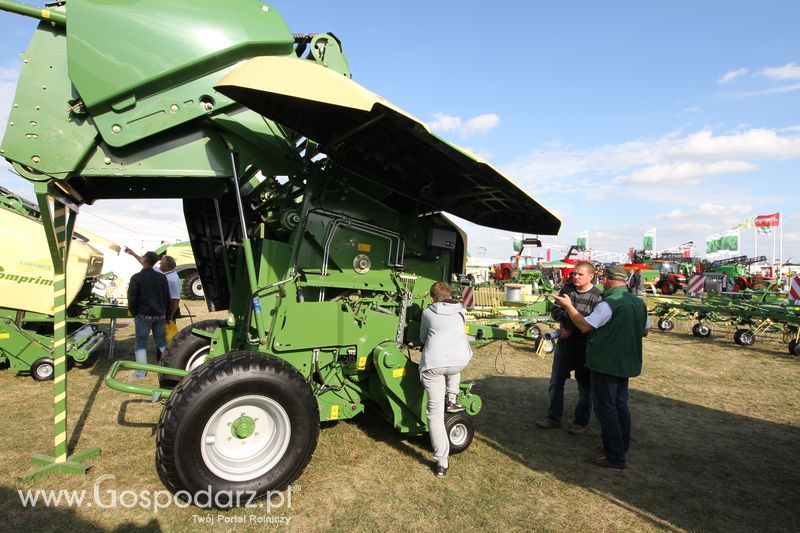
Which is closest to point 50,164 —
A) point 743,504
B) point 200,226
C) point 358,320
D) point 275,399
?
point 200,226

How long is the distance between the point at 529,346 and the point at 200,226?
771cm

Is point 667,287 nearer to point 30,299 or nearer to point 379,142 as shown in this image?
point 379,142

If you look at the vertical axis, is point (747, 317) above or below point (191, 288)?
above

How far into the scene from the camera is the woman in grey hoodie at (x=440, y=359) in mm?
3676

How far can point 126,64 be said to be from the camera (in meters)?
3.08

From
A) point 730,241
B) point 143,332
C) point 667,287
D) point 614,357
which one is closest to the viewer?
point 614,357

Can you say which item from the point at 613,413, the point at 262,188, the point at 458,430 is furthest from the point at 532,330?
the point at 262,188

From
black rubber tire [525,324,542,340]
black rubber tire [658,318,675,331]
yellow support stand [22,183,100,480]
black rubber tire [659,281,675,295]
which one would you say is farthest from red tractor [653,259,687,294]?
yellow support stand [22,183,100,480]

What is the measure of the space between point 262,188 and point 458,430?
302 cm

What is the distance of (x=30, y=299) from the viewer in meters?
6.48

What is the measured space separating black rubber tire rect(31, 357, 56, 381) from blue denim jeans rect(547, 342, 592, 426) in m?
6.67

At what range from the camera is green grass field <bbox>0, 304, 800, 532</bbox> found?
3102 millimetres

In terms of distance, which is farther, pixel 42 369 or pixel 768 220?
pixel 768 220

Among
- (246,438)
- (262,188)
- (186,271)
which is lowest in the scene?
(246,438)
